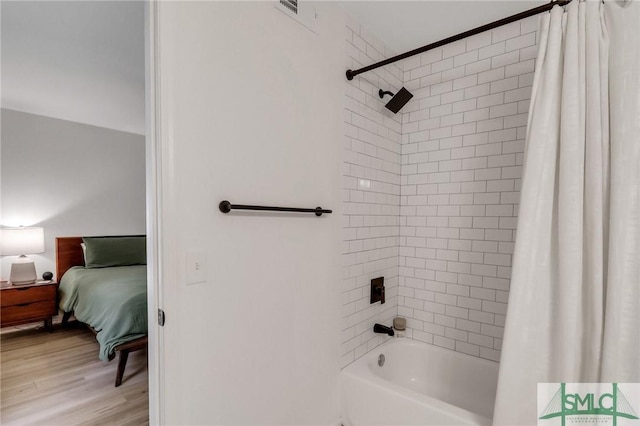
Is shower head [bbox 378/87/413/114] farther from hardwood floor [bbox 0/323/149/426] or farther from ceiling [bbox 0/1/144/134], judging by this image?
hardwood floor [bbox 0/323/149/426]

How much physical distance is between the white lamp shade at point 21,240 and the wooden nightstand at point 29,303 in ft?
1.22

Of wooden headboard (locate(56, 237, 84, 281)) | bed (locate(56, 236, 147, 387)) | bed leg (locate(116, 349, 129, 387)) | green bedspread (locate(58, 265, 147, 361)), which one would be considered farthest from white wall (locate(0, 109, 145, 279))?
bed leg (locate(116, 349, 129, 387))

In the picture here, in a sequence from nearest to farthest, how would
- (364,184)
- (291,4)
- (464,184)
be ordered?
(291,4) < (364,184) < (464,184)

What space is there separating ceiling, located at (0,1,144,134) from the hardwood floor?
8.31 feet

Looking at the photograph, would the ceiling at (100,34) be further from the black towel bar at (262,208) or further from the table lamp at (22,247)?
the table lamp at (22,247)

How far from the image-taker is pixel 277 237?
1.43 m

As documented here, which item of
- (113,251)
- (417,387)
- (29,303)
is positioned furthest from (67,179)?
(417,387)

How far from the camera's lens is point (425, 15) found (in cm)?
181

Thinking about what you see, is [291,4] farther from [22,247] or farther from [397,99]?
[22,247]

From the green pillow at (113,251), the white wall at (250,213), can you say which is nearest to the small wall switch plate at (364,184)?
the white wall at (250,213)

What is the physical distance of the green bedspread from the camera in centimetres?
255

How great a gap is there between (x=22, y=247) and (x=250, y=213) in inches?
143

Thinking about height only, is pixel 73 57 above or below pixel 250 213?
above

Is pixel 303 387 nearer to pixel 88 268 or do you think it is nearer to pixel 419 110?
pixel 419 110
